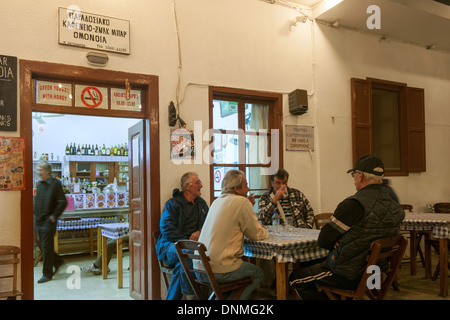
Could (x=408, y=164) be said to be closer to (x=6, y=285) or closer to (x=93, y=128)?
(x=6, y=285)

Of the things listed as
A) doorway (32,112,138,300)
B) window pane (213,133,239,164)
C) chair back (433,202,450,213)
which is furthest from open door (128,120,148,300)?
chair back (433,202,450,213)

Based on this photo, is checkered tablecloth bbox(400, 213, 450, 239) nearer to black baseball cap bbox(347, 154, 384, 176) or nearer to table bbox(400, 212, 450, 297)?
table bbox(400, 212, 450, 297)

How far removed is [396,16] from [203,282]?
16.6 ft

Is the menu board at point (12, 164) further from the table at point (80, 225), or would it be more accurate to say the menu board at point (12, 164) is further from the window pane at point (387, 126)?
the window pane at point (387, 126)

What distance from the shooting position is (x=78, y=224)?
311 inches

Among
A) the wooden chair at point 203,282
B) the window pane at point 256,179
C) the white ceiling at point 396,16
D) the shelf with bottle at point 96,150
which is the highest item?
the white ceiling at point 396,16

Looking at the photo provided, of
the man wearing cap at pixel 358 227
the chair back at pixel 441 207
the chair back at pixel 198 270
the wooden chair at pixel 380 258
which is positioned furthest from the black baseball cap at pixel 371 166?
the chair back at pixel 441 207

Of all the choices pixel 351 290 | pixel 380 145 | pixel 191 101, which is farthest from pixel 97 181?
pixel 351 290

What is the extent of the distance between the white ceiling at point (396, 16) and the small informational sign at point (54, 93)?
346 cm

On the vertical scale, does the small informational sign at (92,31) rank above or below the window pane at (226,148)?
above

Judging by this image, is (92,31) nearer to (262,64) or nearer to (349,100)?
(262,64)

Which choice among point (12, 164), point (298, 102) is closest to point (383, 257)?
point (298, 102)

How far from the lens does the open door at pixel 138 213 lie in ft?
15.2

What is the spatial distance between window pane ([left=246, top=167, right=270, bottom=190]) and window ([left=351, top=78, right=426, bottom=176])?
7.57 feet
